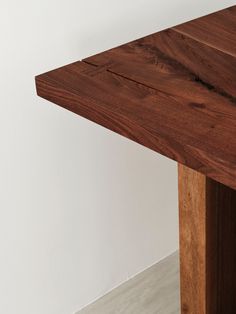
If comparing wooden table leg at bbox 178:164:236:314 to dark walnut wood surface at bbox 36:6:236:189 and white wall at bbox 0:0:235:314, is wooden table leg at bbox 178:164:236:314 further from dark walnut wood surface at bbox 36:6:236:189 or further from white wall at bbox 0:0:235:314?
white wall at bbox 0:0:235:314

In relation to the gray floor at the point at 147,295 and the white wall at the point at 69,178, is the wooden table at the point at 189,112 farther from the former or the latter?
the gray floor at the point at 147,295

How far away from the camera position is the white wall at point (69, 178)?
1476 millimetres

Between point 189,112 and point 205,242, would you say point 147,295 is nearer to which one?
point 205,242

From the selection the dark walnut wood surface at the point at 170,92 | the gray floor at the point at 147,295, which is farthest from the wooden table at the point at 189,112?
the gray floor at the point at 147,295

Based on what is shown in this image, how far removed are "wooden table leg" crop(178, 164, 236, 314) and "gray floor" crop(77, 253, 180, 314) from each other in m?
0.51

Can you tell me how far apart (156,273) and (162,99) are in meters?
0.96

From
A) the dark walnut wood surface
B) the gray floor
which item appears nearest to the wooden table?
the dark walnut wood surface

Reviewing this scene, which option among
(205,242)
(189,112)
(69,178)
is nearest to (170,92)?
(189,112)

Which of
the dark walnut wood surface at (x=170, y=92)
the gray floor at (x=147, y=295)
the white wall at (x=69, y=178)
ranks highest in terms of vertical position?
the dark walnut wood surface at (x=170, y=92)

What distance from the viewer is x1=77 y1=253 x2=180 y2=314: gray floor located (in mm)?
1781

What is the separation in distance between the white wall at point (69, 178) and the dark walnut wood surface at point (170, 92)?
0.30 m

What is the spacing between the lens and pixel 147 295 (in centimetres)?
183

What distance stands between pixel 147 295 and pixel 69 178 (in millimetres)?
404

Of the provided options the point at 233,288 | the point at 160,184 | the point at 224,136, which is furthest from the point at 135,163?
the point at 224,136
